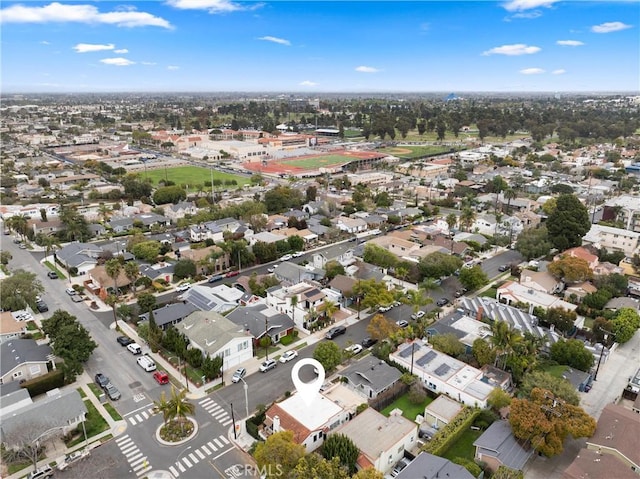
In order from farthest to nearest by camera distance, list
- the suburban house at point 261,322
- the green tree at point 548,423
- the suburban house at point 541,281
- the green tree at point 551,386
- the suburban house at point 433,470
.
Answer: the suburban house at point 541,281 → the suburban house at point 261,322 → the green tree at point 551,386 → the green tree at point 548,423 → the suburban house at point 433,470

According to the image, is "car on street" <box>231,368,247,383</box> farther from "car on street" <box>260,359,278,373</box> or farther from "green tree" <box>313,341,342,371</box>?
"green tree" <box>313,341,342,371</box>

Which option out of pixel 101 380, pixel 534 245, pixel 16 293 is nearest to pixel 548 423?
pixel 101 380

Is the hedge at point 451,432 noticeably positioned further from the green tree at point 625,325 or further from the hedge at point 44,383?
the hedge at point 44,383

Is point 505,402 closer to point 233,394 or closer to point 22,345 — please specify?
point 233,394

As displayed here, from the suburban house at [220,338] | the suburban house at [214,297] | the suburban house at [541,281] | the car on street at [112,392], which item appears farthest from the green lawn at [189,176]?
the car on street at [112,392]

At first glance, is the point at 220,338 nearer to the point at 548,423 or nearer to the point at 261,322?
the point at 261,322

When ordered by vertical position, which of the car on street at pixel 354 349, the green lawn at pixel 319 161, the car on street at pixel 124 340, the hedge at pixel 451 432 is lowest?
the car on street at pixel 124 340

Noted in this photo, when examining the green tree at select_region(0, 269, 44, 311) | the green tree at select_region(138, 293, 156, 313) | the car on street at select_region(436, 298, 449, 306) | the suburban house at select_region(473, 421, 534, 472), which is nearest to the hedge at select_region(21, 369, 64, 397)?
the green tree at select_region(138, 293, 156, 313)

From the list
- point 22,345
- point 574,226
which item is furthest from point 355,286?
point 574,226
